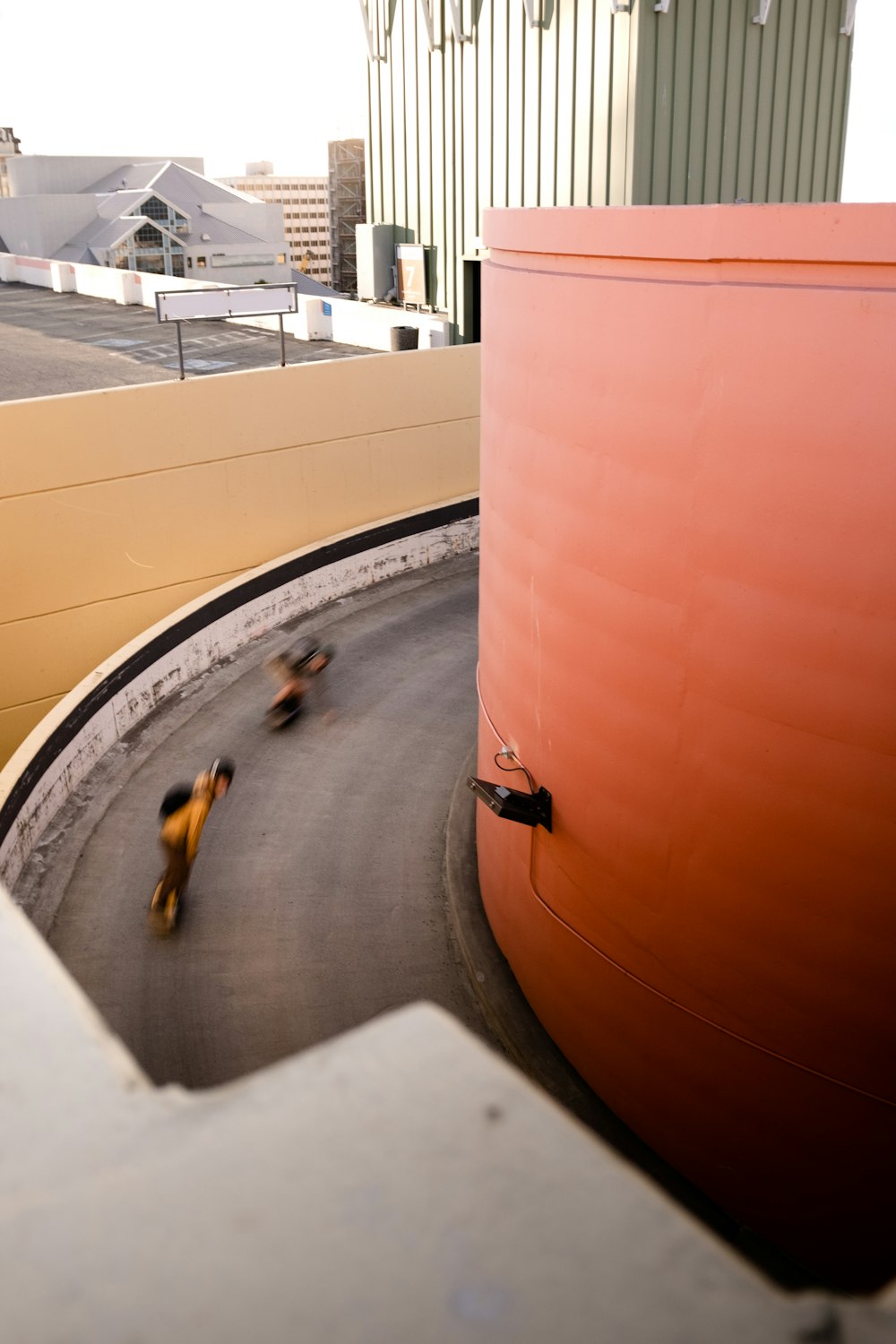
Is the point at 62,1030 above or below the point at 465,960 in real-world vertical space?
above

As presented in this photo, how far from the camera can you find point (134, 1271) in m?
1.15

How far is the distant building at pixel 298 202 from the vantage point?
78.0m

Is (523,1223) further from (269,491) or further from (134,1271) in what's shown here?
(269,491)

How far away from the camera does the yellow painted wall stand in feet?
41.0

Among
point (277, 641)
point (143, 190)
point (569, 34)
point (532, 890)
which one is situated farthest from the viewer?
point (143, 190)

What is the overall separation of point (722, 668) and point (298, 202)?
285ft

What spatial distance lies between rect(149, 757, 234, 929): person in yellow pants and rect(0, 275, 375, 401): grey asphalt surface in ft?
21.3

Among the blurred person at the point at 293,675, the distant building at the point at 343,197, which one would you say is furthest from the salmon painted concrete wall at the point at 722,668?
the distant building at the point at 343,197

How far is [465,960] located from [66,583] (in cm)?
690

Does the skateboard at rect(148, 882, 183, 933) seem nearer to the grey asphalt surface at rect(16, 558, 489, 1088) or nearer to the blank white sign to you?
the grey asphalt surface at rect(16, 558, 489, 1088)

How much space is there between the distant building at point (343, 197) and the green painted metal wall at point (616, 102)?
12.6 meters

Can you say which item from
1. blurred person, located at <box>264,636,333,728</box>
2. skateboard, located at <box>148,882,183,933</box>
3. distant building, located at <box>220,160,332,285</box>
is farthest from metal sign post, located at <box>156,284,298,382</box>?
distant building, located at <box>220,160,332,285</box>

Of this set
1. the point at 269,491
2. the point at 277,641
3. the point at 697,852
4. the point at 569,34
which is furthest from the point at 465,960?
the point at 569,34

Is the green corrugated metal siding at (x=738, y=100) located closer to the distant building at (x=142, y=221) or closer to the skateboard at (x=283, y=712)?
the skateboard at (x=283, y=712)
